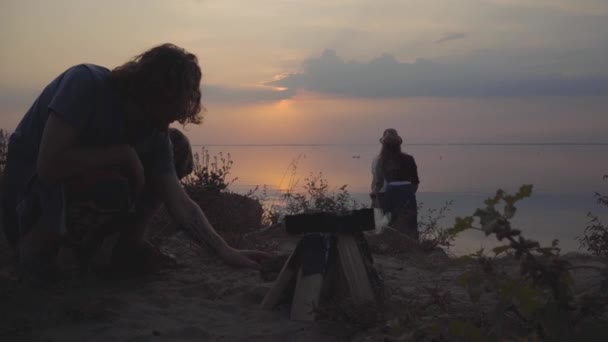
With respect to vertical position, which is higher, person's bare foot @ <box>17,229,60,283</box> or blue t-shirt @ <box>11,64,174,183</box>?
blue t-shirt @ <box>11,64,174,183</box>

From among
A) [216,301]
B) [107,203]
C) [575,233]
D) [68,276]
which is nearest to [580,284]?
[216,301]

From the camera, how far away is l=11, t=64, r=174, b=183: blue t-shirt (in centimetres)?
318

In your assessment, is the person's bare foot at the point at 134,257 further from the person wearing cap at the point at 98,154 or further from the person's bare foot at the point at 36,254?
the person's bare foot at the point at 36,254

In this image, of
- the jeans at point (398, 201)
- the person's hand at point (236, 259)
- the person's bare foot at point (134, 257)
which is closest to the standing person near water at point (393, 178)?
the jeans at point (398, 201)

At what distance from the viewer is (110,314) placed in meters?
3.08

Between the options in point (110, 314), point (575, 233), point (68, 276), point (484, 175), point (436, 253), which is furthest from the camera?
point (484, 175)

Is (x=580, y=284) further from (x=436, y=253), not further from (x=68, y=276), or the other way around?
(x=68, y=276)

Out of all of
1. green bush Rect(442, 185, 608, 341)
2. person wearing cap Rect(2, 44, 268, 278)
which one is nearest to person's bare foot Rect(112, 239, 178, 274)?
person wearing cap Rect(2, 44, 268, 278)

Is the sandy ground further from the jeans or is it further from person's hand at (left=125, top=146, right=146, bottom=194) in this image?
the jeans

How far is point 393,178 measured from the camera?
9.06 meters

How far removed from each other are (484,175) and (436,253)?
1752 cm

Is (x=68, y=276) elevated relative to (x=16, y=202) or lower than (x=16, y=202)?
lower

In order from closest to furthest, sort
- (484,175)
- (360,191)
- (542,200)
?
1. (542,200)
2. (360,191)
3. (484,175)

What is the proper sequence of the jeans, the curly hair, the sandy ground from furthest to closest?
the jeans → the curly hair → the sandy ground
